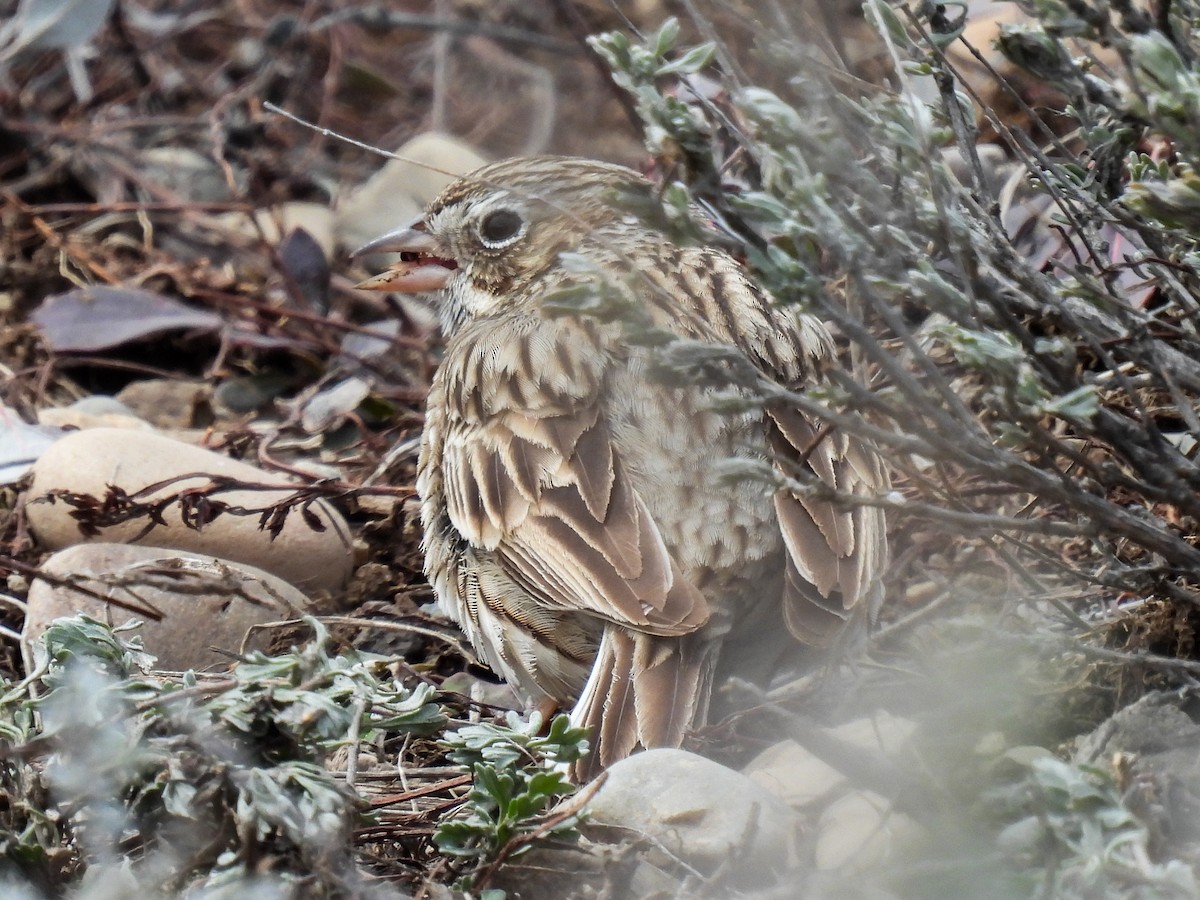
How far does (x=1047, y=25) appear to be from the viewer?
2.45 meters

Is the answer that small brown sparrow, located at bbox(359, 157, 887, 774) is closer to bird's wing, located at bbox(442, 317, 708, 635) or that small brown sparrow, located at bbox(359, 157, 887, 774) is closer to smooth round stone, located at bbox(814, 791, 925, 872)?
bird's wing, located at bbox(442, 317, 708, 635)

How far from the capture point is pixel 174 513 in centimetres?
404

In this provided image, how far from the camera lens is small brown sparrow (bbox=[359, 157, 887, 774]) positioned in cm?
317

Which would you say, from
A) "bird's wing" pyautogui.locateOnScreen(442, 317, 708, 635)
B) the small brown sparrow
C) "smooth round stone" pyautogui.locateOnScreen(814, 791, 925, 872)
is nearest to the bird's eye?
the small brown sparrow

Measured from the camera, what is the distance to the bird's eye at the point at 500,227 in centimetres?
427

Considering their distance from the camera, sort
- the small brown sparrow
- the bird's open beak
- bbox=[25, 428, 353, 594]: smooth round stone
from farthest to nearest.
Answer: the bird's open beak → bbox=[25, 428, 353, 594]: smooth round stone → the small brown sparrow

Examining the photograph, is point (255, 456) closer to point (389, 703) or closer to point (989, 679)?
point (389, 703)

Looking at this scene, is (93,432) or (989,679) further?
(93,432)

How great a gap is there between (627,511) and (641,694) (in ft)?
1.25

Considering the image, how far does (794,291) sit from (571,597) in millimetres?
1082

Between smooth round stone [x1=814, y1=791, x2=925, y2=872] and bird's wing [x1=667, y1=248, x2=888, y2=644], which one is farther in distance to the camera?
bird's wing [x1=667, y1=248, x2=888, y2=644]

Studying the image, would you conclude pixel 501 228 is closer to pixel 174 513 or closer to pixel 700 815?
pixel 174 513

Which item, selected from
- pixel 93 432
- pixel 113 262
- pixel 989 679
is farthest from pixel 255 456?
pixel 989 679

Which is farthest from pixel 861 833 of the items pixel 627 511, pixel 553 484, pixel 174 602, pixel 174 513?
pixel 174 513
